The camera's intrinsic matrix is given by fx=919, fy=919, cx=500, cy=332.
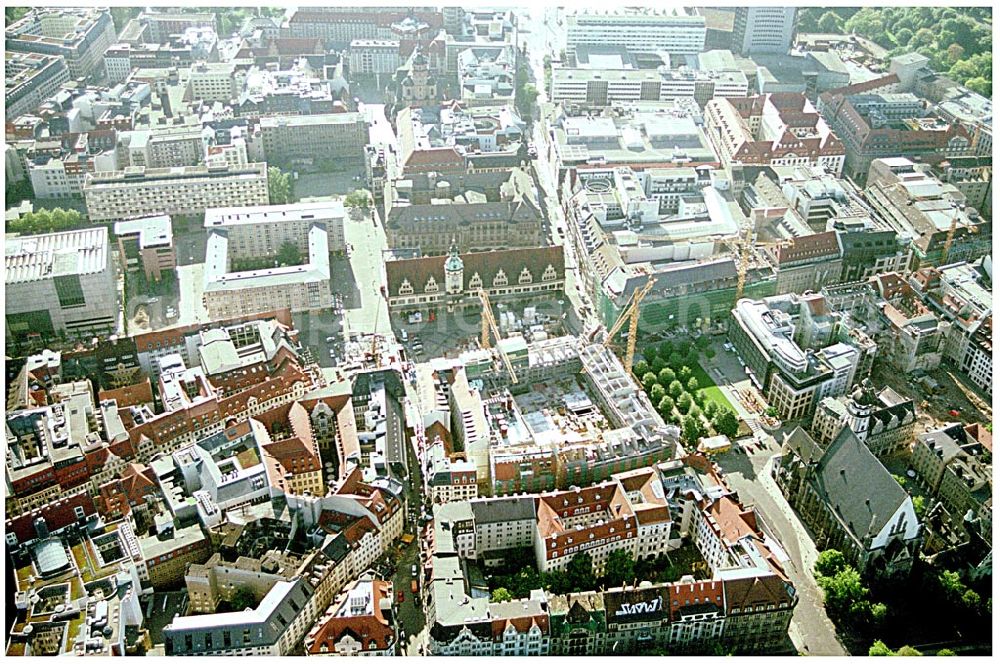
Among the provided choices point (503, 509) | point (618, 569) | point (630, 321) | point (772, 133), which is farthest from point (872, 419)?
point (772, 133)

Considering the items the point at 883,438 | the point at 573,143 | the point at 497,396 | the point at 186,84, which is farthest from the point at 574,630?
the point at 186,84

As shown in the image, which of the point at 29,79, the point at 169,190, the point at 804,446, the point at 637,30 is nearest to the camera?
the point at 804,446

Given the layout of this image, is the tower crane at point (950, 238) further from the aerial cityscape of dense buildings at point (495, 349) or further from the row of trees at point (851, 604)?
the row of trees at point (851, 604)

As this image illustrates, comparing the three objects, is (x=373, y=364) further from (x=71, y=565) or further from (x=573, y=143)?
(x=573, y=143)

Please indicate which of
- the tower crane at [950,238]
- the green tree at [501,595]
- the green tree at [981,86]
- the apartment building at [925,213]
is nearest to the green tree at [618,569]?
the green tree at [501,595]

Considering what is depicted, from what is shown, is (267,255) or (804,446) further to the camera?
(267,255)

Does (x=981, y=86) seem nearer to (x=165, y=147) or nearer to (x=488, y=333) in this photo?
(x=488, y=333)
